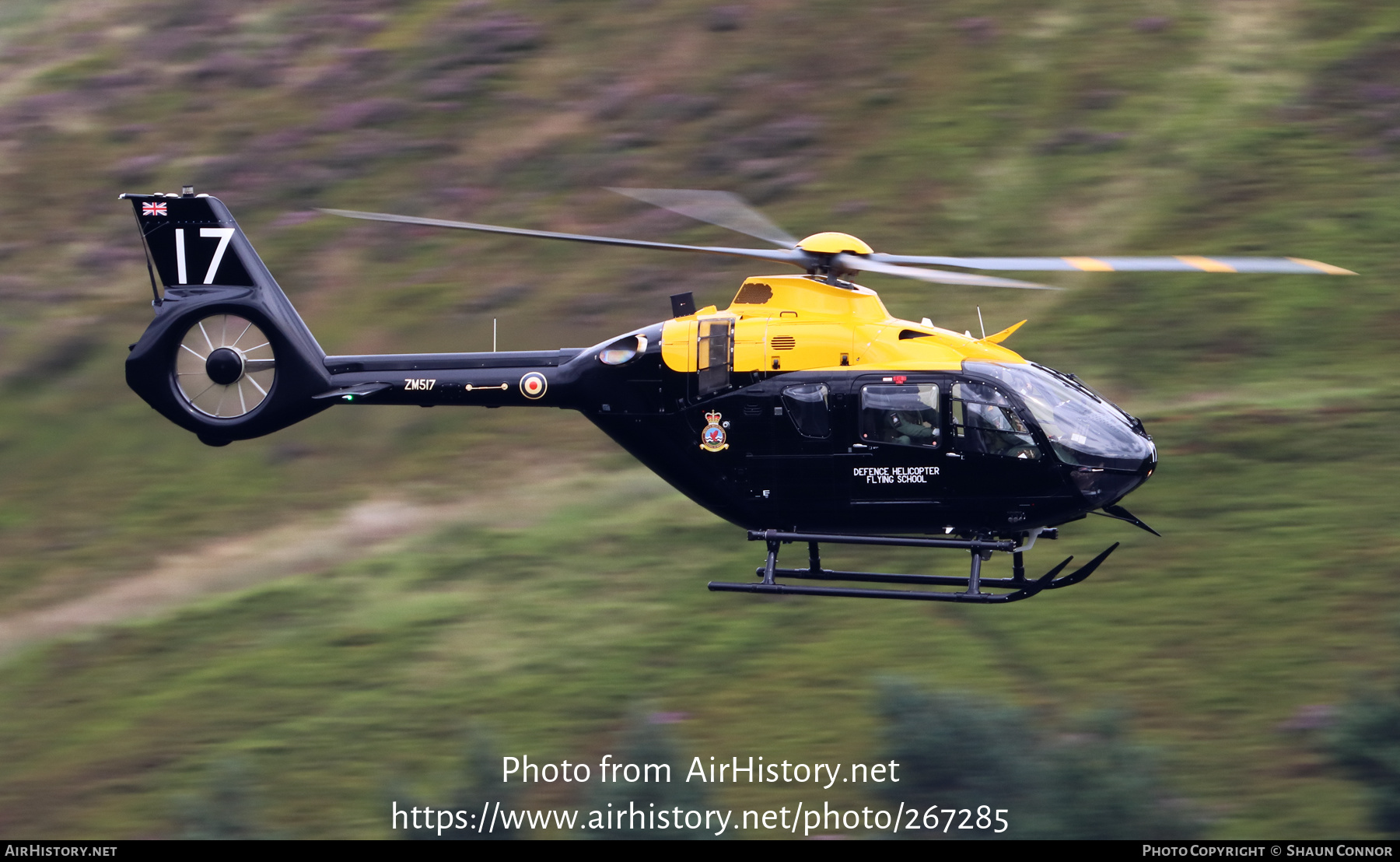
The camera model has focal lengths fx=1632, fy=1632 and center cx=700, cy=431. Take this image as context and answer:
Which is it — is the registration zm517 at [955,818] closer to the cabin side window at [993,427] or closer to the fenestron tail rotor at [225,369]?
the cabin side window at [993,427]

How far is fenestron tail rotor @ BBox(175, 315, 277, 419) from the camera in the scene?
19.6 m

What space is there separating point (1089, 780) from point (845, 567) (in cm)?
591

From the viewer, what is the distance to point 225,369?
19.6 metres

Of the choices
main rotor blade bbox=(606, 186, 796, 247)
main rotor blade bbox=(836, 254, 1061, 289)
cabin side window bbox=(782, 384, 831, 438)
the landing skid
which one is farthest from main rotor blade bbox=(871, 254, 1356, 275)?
the landing skid

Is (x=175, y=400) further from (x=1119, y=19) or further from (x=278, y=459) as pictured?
(x=1119, y=19)

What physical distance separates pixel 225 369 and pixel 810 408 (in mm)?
7061

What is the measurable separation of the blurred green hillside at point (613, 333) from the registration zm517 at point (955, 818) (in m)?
1.29

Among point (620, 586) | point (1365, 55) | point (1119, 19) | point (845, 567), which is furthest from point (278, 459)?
point (1365, 55)

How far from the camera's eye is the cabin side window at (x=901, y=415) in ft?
59.1

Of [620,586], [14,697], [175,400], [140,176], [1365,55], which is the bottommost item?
[14,697]

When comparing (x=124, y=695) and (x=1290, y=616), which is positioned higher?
(x=1290, y=616)

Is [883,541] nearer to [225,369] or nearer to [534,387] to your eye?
[534,387]

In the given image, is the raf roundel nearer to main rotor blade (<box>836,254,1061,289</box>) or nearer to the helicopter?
the helicopter

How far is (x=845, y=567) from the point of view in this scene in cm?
2733
